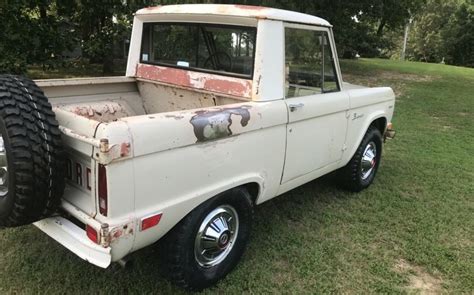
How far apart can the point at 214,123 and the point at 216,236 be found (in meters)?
0.80

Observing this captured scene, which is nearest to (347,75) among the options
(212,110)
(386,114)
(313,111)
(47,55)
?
(47,55)

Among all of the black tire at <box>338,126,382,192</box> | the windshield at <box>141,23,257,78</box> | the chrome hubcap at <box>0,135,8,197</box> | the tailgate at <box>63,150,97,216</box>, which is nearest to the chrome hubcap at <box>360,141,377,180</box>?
the black tire at <box>338,126,382,192</box>

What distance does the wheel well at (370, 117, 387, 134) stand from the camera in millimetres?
4871

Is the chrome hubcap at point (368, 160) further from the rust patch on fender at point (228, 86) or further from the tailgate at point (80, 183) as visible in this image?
the tailgate at point (80, 183)

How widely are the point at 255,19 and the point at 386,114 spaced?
97.9 inches

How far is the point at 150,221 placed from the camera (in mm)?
2359

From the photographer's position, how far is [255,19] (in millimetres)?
3051

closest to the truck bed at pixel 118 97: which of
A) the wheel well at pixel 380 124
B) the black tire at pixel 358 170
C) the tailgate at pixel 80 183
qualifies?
the tailgate at pixel 80 183

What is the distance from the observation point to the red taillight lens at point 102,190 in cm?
215

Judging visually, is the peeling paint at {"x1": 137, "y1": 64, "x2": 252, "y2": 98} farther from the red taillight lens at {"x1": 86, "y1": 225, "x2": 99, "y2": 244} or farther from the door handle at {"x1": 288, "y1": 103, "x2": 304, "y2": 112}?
the red taillight lens at {"x1": 86, "y1": 225, "x2": 99, "y2": 244}

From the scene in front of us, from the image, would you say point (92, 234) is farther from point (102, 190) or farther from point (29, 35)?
point (29, 35)

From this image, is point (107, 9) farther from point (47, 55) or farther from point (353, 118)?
point (353, 118)

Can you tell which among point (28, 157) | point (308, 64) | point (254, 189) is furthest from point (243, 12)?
point (28, 157)

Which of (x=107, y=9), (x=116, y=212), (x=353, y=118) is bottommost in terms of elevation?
(x=116, y=212)
